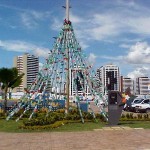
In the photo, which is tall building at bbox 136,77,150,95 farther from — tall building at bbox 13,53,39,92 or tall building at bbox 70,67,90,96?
tall building at bbox 70,67,90,96

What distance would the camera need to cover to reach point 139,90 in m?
184

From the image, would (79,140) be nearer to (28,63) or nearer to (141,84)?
(28,63)

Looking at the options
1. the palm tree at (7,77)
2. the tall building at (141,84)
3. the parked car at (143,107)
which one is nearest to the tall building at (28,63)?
the tall building at (141,84)

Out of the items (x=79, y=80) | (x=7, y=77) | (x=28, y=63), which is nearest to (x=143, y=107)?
(x=7, y=77)

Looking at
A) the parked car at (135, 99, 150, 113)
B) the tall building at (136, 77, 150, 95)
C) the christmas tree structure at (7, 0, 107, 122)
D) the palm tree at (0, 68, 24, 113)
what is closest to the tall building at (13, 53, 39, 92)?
the tall building at (136, 77, 150, 95)

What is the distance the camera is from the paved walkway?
462 inches

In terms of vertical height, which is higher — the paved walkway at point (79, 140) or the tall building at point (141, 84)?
the tall building at point (141, 84)

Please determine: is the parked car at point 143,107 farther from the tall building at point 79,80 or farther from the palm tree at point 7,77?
the tall building at point 79,80

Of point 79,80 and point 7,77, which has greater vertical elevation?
point 7,77

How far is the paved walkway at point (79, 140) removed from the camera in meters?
11.7

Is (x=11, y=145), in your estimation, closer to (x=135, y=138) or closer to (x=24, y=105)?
(x=135, y=138)

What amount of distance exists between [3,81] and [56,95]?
7.77 meters

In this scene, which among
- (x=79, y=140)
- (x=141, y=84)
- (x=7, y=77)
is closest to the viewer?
(x=79, y=140)

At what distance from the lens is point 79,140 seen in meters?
13.2
